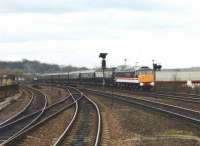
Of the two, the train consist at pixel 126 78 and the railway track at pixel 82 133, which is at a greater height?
the train consist at pixel 126 78

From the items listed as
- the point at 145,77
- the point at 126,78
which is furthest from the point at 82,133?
the point at 126,78

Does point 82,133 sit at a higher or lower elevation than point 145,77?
lower

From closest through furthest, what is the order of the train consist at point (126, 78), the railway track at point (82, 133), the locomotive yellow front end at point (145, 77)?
the railway track at point (82, 133) < the locomotive yellow front end at point (145, 77) < the train consist at point (126, 78)

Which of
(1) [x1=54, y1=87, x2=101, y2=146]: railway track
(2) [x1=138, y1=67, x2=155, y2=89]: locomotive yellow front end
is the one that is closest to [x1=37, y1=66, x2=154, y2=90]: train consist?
(2) [x1=138, y1=67, x2=155, y2=89]: locomotive yellow front end

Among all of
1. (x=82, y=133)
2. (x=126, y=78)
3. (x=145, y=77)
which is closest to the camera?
(x=82, y=133)

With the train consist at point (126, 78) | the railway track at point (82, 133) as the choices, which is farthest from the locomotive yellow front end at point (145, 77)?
the railway track at point (82, 133)

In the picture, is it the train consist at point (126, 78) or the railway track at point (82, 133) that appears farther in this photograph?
the train consist at point (126, 78)

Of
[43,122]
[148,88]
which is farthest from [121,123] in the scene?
[148,88]

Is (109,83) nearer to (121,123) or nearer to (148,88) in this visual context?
(148,88)

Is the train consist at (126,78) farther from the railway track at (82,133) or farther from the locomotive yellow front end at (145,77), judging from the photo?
the railway track at (82,133)

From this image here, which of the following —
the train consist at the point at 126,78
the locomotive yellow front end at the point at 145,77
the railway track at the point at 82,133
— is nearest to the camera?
the railway track at the point at 82,133

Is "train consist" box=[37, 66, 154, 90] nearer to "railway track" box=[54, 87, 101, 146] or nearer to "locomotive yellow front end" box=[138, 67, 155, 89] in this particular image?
"locomotive yellow front end" box=[138, 67, 155, 89]

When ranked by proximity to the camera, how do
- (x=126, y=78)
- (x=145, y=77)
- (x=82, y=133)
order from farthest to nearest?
(x=126, y=78) → (x=145, y=77) → (x=82, y=133)

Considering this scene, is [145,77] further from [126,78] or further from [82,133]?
[82,133]
